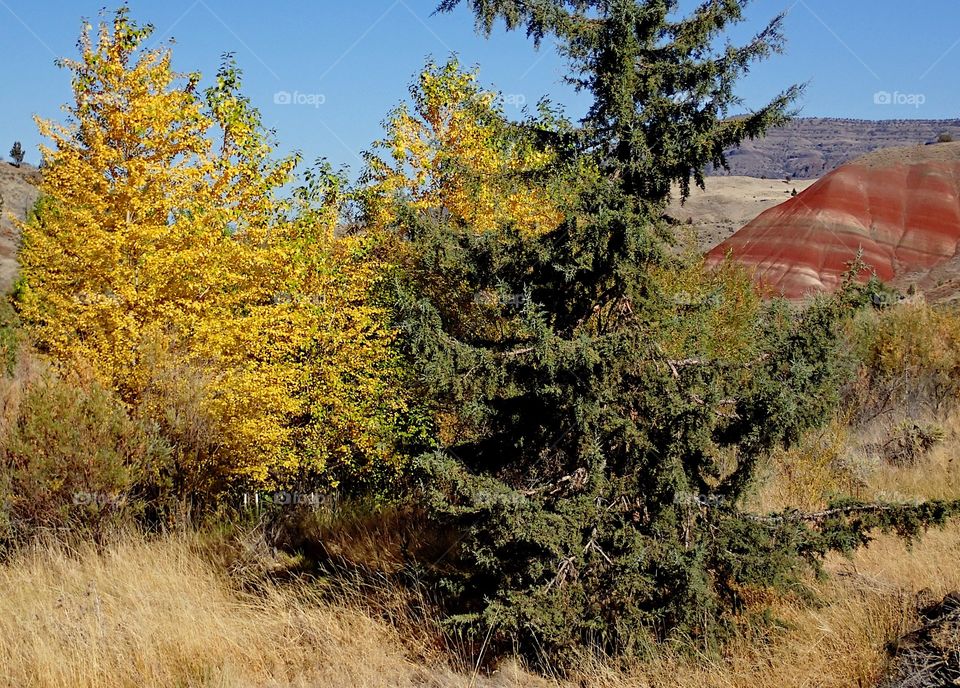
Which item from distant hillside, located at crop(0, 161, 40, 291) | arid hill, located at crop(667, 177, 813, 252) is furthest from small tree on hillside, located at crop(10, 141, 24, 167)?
arid hill, located at crop(667, 177, 813, 252)

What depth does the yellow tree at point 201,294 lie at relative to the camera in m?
9.91

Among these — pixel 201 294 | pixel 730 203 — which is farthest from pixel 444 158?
pixel 730 203

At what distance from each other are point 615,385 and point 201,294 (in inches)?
264

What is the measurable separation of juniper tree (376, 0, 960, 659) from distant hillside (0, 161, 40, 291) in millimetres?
60441

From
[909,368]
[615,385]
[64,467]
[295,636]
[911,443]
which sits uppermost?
[615,385]

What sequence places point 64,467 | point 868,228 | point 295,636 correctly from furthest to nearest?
point 868,228 < point 64,467 < point 295,636

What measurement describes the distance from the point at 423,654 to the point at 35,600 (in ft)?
10.9

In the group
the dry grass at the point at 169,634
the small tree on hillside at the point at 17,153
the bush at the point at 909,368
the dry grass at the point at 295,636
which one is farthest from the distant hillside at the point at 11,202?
the dry grass at the point at 295,636

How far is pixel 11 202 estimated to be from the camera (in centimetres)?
7494

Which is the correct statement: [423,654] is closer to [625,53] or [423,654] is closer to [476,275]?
[476,275]

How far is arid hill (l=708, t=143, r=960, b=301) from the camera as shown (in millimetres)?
49281

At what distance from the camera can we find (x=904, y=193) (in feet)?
191

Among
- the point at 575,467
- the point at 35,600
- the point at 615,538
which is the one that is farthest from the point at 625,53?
the point at 35,600

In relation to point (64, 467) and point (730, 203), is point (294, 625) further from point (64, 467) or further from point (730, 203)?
point (730, 203)
